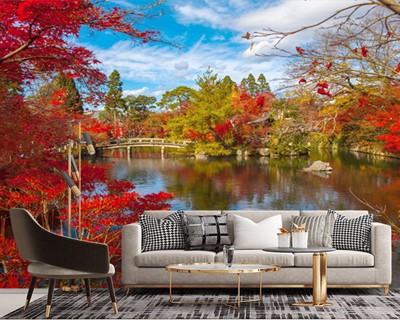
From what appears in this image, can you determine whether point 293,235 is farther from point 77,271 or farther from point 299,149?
point 299,149

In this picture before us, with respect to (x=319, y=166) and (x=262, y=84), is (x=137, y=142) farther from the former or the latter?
(x=319, y=166)

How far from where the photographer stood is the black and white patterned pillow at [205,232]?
16.6 ft

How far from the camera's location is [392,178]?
27.2 feet

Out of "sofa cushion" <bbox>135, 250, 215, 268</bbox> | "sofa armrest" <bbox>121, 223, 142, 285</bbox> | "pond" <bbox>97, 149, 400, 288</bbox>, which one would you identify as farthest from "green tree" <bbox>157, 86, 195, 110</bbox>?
"sofa cushion" <bbox>135, 250, 215, 268</bbox>

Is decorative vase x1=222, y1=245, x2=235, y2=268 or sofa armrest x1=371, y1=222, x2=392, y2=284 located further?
sofa armrest x1=371, y1=222, x2=392, y2=284

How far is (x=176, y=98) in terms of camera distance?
27.5 ft

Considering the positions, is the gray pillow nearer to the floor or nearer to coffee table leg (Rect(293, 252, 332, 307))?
coffee table leg (Rect(293, 252, 332, 307))

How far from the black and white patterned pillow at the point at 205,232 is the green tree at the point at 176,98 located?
3.36m

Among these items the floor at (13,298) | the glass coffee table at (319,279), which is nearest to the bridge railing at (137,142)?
the floor at (13,298)

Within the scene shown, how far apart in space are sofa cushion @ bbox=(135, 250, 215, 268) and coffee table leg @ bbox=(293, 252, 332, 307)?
2.80 feet

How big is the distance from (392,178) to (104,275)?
17.8 ft

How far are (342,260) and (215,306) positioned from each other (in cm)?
112

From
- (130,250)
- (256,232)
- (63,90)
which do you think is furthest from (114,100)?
(256,232)

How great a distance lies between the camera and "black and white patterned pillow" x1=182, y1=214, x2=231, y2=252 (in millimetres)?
5051
